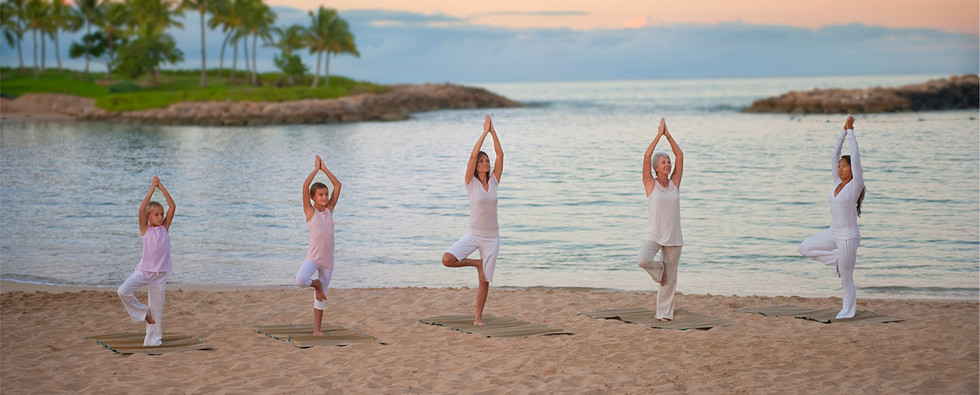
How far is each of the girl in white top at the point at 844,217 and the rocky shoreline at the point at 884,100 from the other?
74493 millimetres

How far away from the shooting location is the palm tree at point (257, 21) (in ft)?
292

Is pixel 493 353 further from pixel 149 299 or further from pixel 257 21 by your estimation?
pixel 257 21

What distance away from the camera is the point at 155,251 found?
8.30 metres

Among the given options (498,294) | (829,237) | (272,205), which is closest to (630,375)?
(829,237)

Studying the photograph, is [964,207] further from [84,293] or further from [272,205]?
[84,293]

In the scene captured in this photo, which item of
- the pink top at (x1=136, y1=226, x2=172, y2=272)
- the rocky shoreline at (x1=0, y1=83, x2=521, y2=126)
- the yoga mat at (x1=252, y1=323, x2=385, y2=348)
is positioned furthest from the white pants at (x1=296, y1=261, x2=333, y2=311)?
the rocky shoreline at (x1=0, y1=83, x2=521, y2=126)

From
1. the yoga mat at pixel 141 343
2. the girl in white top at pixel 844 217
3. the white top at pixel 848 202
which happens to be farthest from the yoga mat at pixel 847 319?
the yoga mat at pixel 141 343

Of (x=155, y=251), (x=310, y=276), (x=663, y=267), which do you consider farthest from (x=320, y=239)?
(x=663, y=267)

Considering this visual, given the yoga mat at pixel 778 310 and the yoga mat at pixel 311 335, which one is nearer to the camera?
the yoga mat at pixel 311 335

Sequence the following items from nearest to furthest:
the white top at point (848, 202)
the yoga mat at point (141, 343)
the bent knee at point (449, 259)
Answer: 1. the yoga mat at point (141, 343)
2. the bent knee at point (449, 259)
3. the white top at point (848, 202)

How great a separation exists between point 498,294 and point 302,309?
2744mm

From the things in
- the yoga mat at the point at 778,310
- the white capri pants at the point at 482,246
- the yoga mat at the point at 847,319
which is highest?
the white capri pants at the point at 482,246

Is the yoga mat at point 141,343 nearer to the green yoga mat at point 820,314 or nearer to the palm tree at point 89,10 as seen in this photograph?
the green yoga mat at point 820,314

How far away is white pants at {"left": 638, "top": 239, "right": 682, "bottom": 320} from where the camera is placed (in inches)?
372
